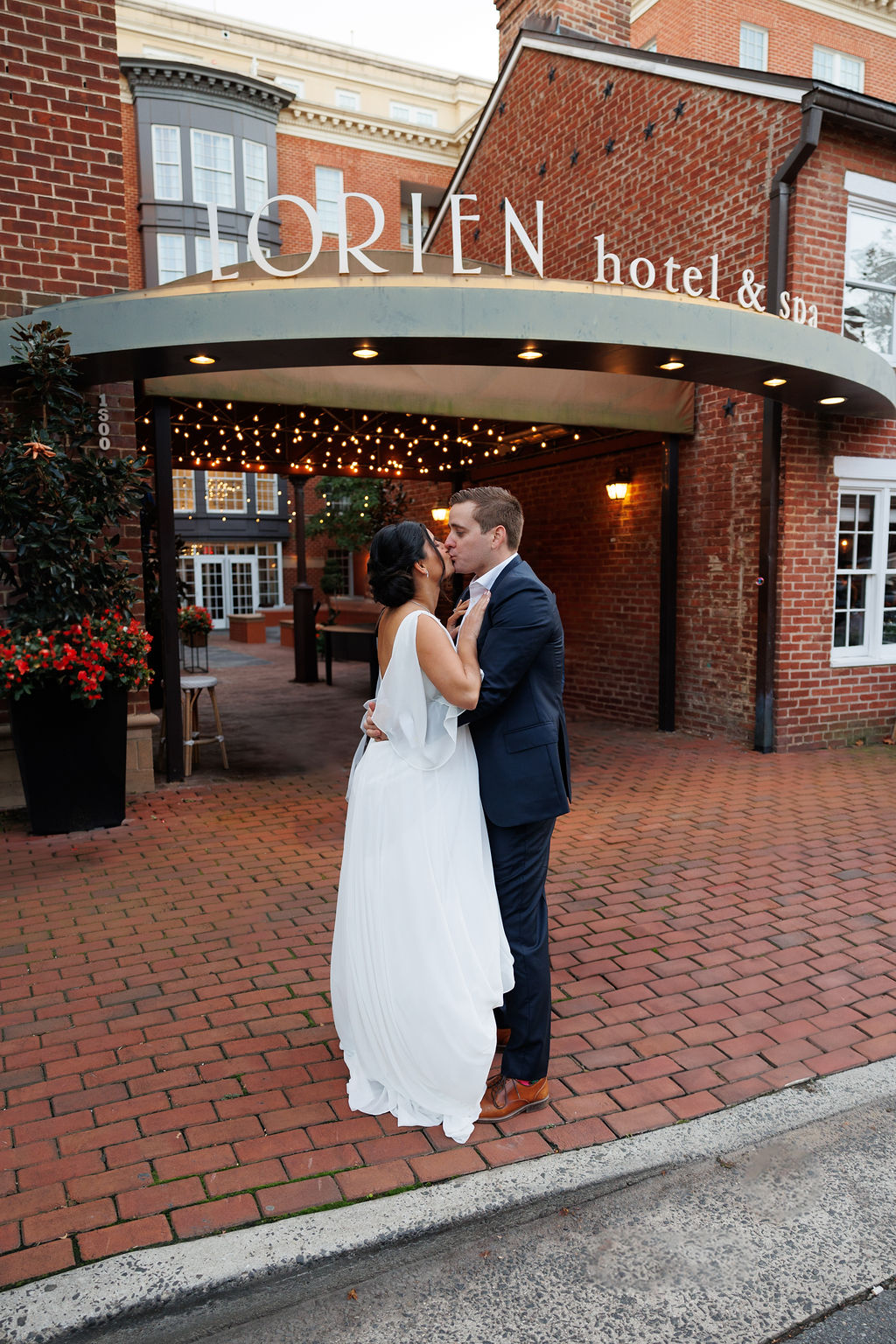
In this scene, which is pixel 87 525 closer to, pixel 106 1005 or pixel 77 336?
pixel 77 336

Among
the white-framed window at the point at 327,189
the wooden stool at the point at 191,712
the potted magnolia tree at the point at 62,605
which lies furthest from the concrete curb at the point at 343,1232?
the white-framed window at the point at 327,189

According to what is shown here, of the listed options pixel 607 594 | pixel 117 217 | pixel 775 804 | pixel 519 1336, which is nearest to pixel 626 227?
pixel 607 594

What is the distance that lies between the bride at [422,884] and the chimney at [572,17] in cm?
1114

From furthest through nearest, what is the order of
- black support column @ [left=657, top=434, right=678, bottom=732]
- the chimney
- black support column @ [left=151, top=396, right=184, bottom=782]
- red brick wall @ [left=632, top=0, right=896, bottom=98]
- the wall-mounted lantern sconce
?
1. red brick wall @ [left=632, top=0, right=896, bottom=98]
2. the chimney
3. the wall-mounted lantern sconce
4. black support column @ [left=657, top=434, right=678, bottom=732]
5. black support column @ [left=151, top=396, right=184, bottom=782]

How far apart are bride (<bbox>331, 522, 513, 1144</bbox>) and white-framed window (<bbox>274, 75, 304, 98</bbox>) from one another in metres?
28.6

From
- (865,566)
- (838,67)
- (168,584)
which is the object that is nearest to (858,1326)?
(168,584)

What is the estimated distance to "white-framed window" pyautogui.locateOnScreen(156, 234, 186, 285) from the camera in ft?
80.2

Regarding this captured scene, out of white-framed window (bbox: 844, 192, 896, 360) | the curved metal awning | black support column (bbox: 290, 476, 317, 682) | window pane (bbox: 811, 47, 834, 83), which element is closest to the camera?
the curved metal awning

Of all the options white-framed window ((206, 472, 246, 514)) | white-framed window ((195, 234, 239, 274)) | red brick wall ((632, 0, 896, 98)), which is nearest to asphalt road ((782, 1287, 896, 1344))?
red brick wall ((632, 0, 896, 98))

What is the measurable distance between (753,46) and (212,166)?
13.9m

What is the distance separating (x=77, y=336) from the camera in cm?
508

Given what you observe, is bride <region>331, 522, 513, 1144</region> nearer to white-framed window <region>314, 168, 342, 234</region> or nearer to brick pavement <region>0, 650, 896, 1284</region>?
brick pavement <region>0, 650, 896, 1284</region>

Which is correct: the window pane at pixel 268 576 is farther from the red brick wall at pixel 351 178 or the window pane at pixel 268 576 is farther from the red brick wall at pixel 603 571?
the red brick wall at pixel 603 571

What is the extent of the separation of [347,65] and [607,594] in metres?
24.2
